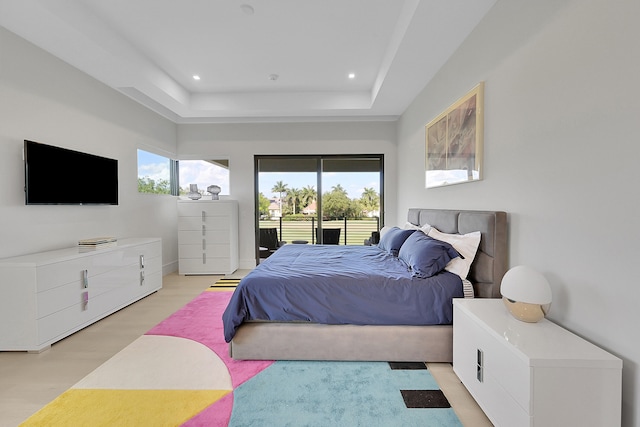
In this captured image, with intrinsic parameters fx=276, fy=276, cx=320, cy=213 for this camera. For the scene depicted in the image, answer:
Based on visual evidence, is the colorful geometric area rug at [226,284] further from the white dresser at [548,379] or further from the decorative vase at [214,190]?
the white dresser at [548,379]

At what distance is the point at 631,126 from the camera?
112 centimetres

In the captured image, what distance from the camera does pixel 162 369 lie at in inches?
77.4

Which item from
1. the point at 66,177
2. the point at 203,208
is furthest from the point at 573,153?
the point at 203,208

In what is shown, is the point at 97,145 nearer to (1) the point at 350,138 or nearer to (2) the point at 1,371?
(2) the point at 1,371

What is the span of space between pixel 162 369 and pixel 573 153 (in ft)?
9.32

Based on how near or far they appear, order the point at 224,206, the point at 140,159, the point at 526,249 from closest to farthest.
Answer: the point at 526,249 < the point at 140,159 < the point at 224,206

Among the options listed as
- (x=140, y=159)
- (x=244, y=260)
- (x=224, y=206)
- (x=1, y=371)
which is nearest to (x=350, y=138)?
(x=224, y=206)

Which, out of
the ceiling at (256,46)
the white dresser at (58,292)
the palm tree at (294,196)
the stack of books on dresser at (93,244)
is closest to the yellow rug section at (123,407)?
the white dresser at (58,292)

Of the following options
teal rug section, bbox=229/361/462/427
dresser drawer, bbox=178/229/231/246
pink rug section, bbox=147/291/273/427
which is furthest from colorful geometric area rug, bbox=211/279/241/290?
teal rug section, bbox=229/361/462/427

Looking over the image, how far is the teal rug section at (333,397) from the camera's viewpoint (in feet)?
4.91

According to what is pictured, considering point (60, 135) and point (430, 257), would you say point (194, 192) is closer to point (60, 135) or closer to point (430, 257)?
point (60, 135)

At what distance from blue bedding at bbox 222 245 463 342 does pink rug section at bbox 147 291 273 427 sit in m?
0.26

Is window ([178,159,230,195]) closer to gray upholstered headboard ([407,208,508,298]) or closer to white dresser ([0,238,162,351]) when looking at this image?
white dresser ([0,238,162,351])

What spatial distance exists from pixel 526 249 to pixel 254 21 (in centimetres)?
293
